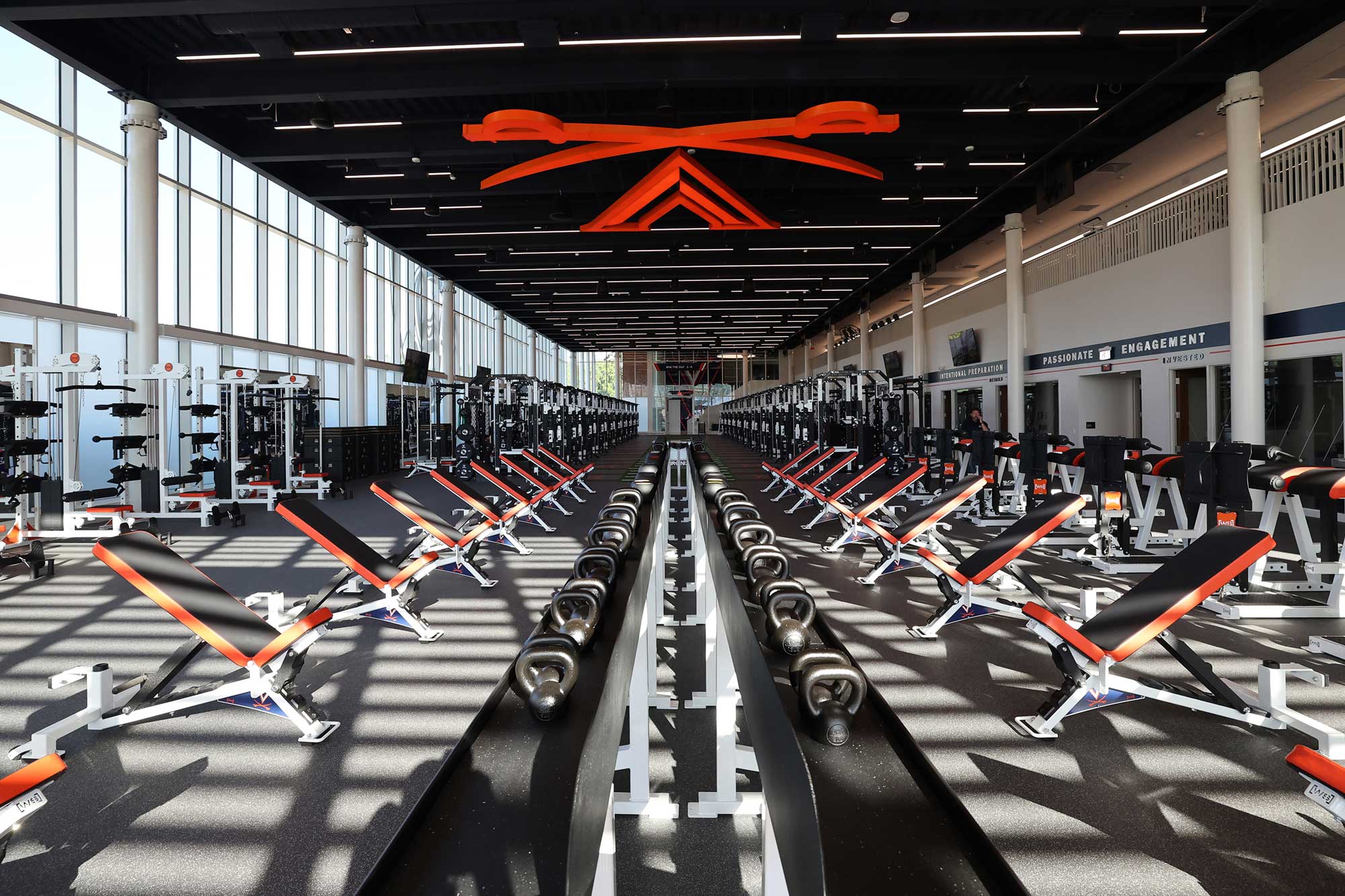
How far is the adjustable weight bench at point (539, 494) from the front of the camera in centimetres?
655

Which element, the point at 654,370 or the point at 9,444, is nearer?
the point at 9,444

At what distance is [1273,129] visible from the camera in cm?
859

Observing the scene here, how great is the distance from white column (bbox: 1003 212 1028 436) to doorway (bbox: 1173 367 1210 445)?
7.47ft

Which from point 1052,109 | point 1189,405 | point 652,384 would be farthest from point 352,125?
point 652,384

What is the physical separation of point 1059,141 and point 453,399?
397 inches

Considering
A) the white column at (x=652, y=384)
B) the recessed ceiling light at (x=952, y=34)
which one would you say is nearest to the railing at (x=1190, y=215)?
the recessed ceiling light at (x=952, y=34)

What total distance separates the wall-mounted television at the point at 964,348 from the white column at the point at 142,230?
14.7m

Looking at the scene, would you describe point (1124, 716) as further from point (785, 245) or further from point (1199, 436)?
point (785, 245)

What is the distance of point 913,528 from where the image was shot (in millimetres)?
4734

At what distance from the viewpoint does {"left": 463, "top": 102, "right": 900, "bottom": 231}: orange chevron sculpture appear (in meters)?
6.31

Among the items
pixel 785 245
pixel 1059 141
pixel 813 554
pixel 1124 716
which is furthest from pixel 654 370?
pixel 1124 716

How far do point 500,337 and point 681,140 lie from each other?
1577cm

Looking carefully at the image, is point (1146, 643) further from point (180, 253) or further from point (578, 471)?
point (180, 253)

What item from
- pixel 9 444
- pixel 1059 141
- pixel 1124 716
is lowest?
pixel 1124 716
